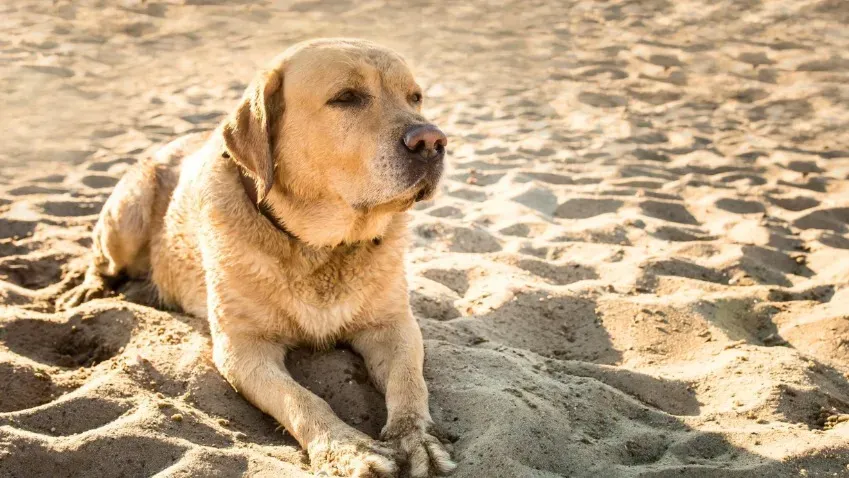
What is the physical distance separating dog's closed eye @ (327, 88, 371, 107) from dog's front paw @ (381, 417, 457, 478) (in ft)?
4.48

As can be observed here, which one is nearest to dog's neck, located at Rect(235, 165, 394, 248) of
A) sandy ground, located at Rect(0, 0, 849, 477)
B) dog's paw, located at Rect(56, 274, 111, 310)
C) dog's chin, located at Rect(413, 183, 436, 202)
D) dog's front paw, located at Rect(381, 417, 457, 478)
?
dog's chin, located at Rect(413, 183, 436, 202)

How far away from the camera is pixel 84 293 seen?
4855 mm

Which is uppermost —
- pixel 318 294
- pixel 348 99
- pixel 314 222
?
pixel 348 99

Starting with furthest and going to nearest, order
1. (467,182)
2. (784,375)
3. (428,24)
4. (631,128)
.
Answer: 1. (428,24)
2. (631,128)
3. (467,182)
4. (784,375)

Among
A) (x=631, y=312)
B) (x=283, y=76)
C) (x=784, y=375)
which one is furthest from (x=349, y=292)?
(x=784, y=375)

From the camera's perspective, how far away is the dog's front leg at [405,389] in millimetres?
3057

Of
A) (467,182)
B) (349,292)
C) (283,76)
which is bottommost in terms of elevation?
(467,182)

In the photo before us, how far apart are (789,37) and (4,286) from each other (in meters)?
8.72

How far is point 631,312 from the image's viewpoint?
179 inches

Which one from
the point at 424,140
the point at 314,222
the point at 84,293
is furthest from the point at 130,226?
the point at 424,140

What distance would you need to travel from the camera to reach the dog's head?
348 cm

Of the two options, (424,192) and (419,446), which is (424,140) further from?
(419,446)

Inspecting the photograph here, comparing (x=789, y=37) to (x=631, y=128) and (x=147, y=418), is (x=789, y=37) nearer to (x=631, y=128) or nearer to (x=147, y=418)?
(x=631, y=128)

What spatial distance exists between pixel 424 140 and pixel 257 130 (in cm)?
80
